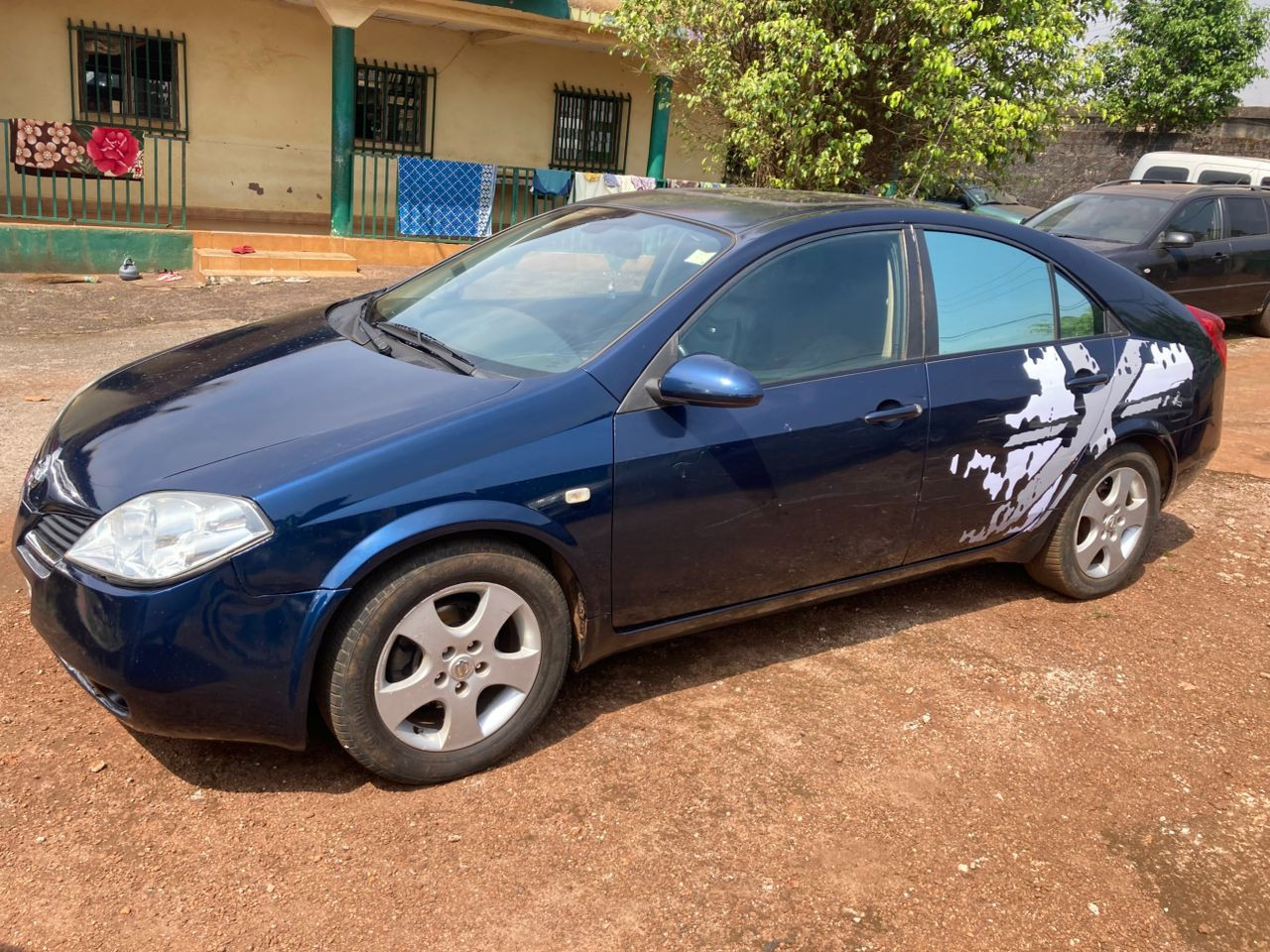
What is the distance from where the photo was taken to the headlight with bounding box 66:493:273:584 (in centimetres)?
270

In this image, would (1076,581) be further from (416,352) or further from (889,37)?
(889,37)

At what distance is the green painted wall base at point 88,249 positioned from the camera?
10.6 meters

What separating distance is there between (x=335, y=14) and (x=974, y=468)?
10252mm

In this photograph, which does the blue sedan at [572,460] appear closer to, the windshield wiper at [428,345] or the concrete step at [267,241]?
the windshield wiper at [428,345]

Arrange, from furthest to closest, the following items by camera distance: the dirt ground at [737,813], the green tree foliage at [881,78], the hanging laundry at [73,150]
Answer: the hanging laundry at [73,150], the green tree foliage at [881,78], the dirt ground at [737,813]

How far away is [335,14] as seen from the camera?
1175 centimetres

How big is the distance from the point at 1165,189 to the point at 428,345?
9.62 m

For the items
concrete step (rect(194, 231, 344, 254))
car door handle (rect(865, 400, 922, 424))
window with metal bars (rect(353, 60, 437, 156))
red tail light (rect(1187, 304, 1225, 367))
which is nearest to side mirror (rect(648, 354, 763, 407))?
car door handle (rect(865, 400, 922, 424))

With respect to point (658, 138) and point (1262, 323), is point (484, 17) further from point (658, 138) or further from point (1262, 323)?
point (1262, 323)

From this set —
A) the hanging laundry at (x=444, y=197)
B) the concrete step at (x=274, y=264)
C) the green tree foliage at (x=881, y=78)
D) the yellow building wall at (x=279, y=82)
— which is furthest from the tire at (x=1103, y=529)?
the yellow building wall at (x=279, y=82)

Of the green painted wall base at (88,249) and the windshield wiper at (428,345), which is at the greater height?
the windshield wiper at (428,345)

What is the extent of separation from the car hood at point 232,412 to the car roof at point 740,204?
1.09m

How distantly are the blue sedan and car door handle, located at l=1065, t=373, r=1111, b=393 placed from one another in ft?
0.05

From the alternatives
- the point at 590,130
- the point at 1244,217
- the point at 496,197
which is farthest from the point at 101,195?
the point at 1244,217
